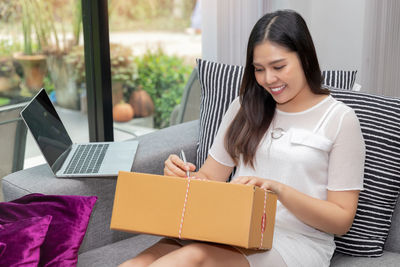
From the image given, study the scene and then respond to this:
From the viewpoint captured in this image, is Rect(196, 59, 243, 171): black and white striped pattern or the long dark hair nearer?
the long dark hair

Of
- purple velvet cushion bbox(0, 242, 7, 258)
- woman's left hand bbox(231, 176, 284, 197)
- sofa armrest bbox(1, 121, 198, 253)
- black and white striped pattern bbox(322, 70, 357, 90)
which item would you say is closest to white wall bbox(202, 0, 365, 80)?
sofa armrest bbox(1, 121, 198, 253)

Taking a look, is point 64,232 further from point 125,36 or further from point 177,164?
point 125,36

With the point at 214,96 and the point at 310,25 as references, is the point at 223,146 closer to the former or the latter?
the point at 214,96

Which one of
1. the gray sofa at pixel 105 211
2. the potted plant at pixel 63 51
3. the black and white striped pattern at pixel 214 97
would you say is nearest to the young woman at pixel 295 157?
the gray sofa at pixel 105 211

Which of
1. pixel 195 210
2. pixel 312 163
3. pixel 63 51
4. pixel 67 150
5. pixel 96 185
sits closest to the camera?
pixel 195 210

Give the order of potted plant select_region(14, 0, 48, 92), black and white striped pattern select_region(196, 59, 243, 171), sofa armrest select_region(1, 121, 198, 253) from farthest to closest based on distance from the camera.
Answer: potted plant select_region(14, 0, 48, 92) < black and white striped pattern select_region(196, 59, 243, 171) < sofa armrest select_region(1, 121, 198, 253)

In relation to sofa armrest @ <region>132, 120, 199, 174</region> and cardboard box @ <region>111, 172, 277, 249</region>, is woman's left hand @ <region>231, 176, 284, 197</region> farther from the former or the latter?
sofa armrest @ <region>132, 120, 199, 174</region>

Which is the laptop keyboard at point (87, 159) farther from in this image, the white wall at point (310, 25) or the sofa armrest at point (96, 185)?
the white wall at point (310, 25)

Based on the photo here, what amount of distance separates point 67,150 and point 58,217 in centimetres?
40

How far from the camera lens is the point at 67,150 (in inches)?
73.0

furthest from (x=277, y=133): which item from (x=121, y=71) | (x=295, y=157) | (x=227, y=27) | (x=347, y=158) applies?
(x=121, y=71)

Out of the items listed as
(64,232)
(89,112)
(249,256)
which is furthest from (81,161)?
(89,112)

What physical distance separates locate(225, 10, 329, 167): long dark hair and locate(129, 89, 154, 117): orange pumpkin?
176cm

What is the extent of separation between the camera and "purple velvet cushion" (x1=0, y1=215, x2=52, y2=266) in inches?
52.6
